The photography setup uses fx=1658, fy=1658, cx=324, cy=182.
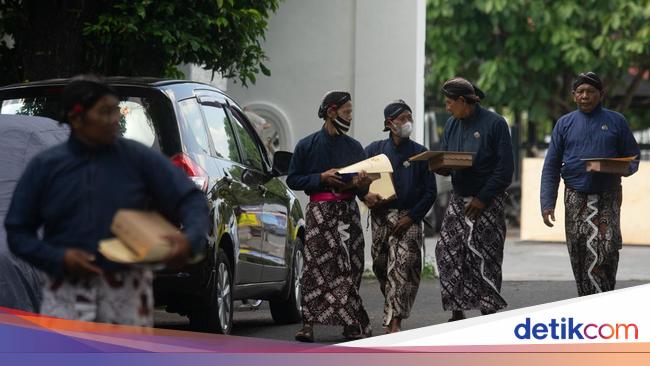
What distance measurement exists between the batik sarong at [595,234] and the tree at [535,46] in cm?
1882

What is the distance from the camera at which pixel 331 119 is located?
11273 mm

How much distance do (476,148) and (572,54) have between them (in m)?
18.8

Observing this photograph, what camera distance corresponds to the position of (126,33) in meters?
13.6

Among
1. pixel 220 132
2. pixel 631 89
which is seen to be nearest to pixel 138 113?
pixel 220 132

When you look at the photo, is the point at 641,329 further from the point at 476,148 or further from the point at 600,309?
the point at 476,148

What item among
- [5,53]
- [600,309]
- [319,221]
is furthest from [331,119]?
[5,53]

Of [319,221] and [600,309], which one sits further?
[319,221]

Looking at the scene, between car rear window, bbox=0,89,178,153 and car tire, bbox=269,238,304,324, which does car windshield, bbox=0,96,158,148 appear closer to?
car rear window, bbox=0,89,178,153

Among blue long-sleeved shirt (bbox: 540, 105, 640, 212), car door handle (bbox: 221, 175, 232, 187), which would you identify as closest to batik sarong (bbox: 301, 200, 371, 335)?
car door handle (bbox: 221, 175, 232, 187)

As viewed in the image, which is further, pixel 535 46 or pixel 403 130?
pixel 535 46

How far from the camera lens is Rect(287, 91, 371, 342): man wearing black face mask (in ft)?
36.9

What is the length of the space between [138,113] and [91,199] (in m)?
4.35

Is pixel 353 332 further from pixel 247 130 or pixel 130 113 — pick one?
pixel 130 113

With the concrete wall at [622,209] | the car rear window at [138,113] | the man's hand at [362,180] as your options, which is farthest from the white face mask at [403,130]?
the concrete wall at [622,209]
